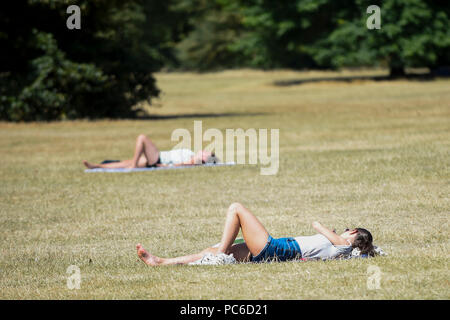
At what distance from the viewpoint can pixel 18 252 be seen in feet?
30.5

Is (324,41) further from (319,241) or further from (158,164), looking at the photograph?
(319,241)

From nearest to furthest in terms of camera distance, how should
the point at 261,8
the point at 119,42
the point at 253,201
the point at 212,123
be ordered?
the point at 253,201
the point at 212,123
the point at 119,42
the point at 261,8

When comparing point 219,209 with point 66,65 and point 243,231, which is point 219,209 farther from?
point 66,65

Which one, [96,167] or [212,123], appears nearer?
[96,167]

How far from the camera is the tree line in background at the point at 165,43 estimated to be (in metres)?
28.0

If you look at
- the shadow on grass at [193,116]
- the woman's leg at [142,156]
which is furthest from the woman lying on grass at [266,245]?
the shadow on grass at [193,116]

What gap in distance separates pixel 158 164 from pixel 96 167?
1.47m

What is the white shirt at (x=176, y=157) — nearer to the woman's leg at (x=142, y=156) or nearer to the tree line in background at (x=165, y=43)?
the woman's leg at (x=142, y=156)

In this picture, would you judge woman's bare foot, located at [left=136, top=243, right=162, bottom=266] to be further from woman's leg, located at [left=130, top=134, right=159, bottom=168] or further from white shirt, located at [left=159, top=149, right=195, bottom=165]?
white shirt, located at [left=159, top=149, right=195, bottom=165]

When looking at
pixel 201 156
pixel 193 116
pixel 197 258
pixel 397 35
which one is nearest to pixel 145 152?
pixel 201 156

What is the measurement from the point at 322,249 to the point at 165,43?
8720 centimetres

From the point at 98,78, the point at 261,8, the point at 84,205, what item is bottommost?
the point at 84,205

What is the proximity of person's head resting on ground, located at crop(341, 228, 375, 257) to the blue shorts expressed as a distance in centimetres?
55
